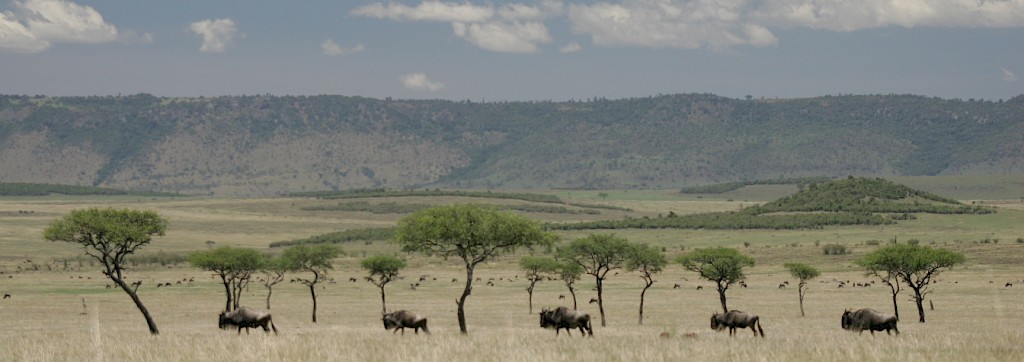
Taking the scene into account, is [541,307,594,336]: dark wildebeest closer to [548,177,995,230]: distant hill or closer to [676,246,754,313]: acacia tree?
[676,246,754,313]: acacia tree

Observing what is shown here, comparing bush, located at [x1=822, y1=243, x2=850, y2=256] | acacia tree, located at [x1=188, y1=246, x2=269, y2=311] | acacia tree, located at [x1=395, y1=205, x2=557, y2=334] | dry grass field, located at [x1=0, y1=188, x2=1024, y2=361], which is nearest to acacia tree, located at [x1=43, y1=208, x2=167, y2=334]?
dry grass field, located at [x1=0, y1=188, x2=1024, y2=361]

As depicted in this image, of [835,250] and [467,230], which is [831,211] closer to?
[835,250]

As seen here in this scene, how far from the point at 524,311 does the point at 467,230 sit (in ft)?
92.5

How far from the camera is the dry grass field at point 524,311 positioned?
21984 millimetres

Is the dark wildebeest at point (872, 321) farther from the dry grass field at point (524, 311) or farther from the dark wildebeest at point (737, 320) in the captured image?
the dark wildebeest at point (737, 320)

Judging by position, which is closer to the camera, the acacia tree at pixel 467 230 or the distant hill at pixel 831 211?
the acacia tree at pixel 467 230

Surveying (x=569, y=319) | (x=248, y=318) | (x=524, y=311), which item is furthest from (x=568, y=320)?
(x=524, y=311)

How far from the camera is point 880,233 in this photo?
477 ft

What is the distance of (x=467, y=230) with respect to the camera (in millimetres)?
41875

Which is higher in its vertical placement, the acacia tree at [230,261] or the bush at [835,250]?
the acacia tree at [230,261]

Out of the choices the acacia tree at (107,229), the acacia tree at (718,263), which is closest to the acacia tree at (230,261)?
the acacia tree at (107,229)

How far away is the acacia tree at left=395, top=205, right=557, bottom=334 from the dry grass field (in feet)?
11.1

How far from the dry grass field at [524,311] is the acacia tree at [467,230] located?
11.1ft

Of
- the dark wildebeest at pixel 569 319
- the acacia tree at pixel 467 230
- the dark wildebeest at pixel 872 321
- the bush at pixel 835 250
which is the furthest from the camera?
the bush at pixel 835 250
